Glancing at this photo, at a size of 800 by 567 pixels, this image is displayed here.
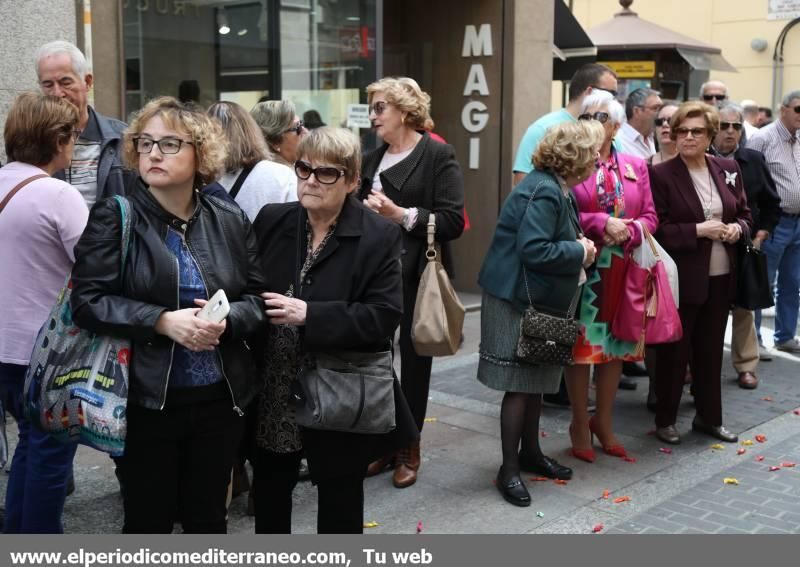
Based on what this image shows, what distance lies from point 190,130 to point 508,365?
231 cm

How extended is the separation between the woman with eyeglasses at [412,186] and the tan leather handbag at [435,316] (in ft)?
0.82

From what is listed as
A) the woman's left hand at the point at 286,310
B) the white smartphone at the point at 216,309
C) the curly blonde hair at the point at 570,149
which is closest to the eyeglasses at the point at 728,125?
the curly blonde hair at the point at 570,149

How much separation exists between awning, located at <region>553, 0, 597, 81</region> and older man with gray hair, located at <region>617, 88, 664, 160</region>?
3.65 meters

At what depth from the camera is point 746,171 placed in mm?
7312

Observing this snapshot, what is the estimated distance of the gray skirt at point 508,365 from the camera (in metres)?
4.87

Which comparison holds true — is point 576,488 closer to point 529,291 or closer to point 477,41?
point 529,291

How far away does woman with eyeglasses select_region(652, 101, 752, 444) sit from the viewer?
572 centimetres

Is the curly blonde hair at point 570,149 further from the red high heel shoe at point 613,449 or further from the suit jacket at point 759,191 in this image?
the suit jacket at point 759,191

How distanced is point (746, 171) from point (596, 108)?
229 cm

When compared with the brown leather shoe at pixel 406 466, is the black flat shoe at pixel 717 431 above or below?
below

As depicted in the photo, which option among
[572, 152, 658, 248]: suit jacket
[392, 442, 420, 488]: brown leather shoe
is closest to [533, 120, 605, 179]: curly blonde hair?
[572, 152, 658, 248]: suit jacket

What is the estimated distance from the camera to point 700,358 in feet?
19.6

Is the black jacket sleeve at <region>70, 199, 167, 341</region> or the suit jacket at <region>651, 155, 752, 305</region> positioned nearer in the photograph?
the black jacket sleeve at <region>70, 199, 167, 341</region>

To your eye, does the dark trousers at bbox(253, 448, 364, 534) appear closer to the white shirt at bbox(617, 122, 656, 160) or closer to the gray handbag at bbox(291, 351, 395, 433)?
the gray handbag at bbox(291, 351, 395, 433)
